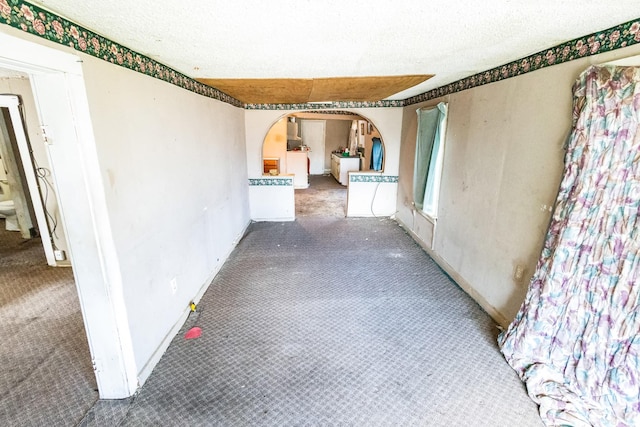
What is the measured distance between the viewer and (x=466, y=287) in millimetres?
2822

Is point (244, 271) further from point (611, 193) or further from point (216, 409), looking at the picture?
point (611, 193)

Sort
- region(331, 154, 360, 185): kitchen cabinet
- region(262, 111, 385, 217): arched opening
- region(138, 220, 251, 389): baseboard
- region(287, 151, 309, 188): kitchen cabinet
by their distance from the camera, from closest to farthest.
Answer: region(138, 220, 251, 389): baseboard
region(262, 111, 385, 217): arched opening
region(287, 151, 309, 188): kitchen cabinet
region(331, 154, 360, 185): kitchen cabinet

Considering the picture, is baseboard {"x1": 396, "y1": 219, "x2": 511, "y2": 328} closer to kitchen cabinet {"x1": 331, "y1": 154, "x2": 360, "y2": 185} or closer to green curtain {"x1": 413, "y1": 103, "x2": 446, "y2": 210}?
green curtain {"x1": 413, "y1": 103, "x2": 446, "y2": 210}

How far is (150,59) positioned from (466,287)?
3088 mm

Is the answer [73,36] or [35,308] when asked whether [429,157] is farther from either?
[35,308]

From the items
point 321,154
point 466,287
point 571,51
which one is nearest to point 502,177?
point 571,51

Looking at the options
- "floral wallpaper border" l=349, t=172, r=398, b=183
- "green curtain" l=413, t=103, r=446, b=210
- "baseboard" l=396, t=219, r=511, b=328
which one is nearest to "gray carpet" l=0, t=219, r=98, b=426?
"baseboard" l=396, t=219, r=511, b=328

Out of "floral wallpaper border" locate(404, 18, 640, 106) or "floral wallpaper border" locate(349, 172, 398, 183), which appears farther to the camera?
"floral wallpaper border" locate(349, 172, 398, 183)

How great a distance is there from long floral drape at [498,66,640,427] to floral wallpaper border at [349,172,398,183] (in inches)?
133

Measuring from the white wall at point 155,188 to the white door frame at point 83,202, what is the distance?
62 mm

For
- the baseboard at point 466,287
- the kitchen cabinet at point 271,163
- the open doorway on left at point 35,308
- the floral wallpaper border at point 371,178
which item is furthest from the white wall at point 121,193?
the kitchen cabinet at point 271,163

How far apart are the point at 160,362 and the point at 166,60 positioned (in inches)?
77.8

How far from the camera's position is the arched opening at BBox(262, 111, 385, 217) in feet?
Result: 20.8

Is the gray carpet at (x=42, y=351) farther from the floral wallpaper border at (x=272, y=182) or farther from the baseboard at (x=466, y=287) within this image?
the baseboard at (x=466, y=287)
